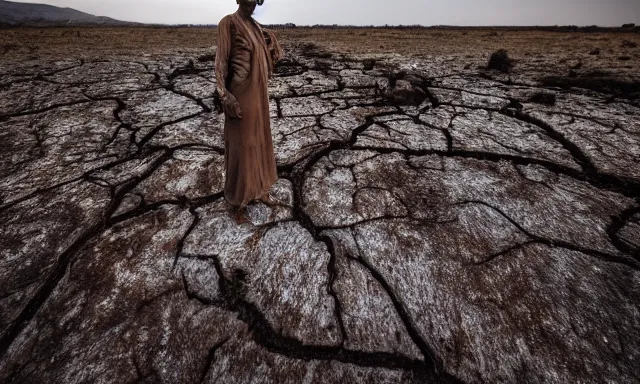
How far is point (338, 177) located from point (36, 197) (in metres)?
2.01

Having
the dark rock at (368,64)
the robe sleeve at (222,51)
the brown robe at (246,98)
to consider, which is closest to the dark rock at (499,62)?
the dark rock at (368,64)

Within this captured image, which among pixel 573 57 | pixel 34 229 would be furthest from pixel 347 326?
pixel 573 57

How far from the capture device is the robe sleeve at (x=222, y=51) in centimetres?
132

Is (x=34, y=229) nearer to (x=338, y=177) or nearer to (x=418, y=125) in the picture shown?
(x=338, y=177)

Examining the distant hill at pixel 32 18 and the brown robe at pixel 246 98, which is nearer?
the brown robe at pixel 246 98

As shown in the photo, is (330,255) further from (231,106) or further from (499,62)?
(499,62)

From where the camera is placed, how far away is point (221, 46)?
1.33m

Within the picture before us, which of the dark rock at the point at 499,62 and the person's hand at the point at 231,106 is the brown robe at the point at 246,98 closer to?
the person's hand at the point at 231,106

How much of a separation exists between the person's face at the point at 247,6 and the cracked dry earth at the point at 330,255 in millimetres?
1033

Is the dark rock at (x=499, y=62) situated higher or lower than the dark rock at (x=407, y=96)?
higher

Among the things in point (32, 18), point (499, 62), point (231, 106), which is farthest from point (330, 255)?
point (32, 18)

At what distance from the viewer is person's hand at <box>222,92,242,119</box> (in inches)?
54.0

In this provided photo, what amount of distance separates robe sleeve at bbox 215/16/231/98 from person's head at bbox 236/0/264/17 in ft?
0.29

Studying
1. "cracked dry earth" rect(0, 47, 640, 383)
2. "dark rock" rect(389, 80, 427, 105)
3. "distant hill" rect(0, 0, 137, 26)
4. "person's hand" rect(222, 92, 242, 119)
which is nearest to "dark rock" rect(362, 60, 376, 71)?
"dark rock" rect(389, 80, 427, 105)
